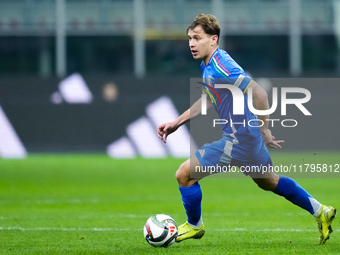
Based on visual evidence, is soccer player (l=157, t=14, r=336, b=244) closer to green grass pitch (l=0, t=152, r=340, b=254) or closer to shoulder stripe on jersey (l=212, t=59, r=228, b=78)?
shoulder stripe on jersey (l=212, t=59, r=228, b=78)

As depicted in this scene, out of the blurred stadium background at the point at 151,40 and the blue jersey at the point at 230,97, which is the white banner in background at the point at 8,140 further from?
the blue jersey at the point at 230,97

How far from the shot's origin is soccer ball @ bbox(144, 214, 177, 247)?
741 cm

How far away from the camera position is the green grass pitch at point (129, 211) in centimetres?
753

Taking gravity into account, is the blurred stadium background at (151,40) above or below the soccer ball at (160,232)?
below

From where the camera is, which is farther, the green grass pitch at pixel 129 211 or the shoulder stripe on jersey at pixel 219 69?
the green grass pitch at pixel 129 211

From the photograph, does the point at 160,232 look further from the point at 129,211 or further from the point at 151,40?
the point at 151,40

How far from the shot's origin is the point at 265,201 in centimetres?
1216

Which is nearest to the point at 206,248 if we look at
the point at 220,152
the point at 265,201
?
the point at 220,152

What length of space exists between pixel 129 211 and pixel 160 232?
345 cm

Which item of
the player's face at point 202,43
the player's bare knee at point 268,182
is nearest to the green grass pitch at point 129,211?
the player's bare knee at point 268,182

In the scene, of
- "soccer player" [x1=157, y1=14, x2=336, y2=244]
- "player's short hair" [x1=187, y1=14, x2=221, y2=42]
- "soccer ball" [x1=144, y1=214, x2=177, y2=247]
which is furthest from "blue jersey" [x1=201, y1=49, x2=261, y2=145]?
"soccer ball" [x1=144, y1=214, x2=177, y2=247]

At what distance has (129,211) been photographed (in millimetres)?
10820

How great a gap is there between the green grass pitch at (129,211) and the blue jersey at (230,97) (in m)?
1.01

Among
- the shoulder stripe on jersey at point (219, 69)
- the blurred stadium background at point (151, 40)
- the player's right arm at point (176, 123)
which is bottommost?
the blurred stadium background at point (151, 40)
